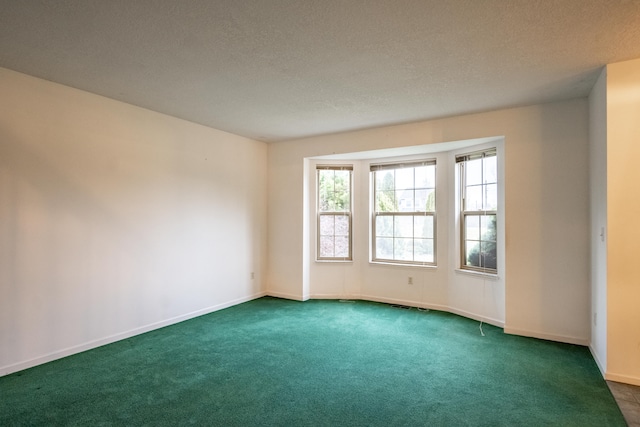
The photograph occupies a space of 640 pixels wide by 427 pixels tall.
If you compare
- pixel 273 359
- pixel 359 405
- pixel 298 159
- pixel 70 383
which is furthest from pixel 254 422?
pixel 298 159

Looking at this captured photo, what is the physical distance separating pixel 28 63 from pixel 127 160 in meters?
1.19

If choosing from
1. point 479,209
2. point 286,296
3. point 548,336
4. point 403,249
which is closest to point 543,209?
point 479,209

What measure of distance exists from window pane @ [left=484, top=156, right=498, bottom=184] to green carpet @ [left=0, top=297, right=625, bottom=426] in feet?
6.02

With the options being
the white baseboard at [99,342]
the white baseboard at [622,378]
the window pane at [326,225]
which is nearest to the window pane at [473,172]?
the window pane at [326,225]

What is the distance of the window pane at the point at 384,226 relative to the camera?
5.25m

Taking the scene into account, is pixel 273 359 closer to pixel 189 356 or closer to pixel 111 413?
pixel 189 356

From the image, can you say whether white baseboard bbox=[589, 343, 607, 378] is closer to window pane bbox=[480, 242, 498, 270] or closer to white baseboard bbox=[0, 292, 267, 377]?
window pane bbox=[480, 242, 498, 270]

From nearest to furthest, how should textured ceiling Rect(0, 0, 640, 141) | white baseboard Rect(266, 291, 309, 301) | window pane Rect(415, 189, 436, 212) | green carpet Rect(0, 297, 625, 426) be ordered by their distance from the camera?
textured ceiling Rect(0, 0, 640, 141) < green carpet Rect(0, 297, 625, 426) < window pane Rect(415, 189, 436, 212) < white baseboard Rect(266, 291, 309, 301)

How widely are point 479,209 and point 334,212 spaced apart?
2.18 m

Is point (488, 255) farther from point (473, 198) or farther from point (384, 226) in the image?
point (384, 226)

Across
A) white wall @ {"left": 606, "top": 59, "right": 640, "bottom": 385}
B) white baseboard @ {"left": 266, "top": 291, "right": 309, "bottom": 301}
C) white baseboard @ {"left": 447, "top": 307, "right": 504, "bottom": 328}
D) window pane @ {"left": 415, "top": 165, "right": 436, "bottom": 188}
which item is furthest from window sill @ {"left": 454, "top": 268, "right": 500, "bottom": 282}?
white baseboard @ {"left": 266, "top": 291, "right": 309, "bottom": 301}

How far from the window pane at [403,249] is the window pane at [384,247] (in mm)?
68

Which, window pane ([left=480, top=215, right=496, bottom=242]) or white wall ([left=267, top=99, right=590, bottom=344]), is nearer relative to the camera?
white wall ([left=267, top=99, right=590, bottom=344])

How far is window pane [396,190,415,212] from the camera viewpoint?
5086mm
